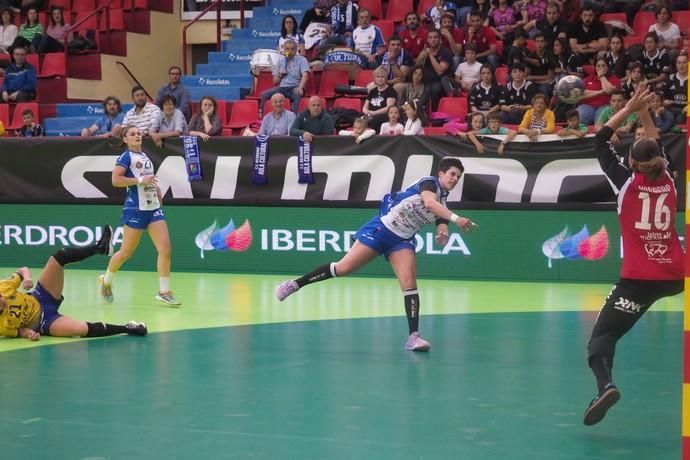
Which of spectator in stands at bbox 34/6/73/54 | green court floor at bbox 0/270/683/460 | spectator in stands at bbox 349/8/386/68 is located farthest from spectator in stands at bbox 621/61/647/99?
spectator in stands at bbox 34/6/73/54

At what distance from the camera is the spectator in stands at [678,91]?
1583 centimetres

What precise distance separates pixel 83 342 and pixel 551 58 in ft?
33.3

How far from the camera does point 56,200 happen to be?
61.0ft

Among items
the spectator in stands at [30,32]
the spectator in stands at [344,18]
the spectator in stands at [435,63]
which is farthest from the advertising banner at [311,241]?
the spectator in stands at [30,32]

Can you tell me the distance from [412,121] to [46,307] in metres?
7.84

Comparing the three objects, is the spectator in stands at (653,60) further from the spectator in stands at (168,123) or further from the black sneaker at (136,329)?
the black sneaker at (136,329)

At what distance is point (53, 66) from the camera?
2302 cm

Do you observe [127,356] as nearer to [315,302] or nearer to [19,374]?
[19,374]

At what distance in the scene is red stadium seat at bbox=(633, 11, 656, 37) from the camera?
1894 centimetres

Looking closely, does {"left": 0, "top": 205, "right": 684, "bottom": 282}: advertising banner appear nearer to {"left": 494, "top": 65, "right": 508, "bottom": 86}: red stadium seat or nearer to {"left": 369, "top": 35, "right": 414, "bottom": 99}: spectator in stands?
{"left": 369, "top": 35, "right": 414, "bottom": 99}: spectator in stands

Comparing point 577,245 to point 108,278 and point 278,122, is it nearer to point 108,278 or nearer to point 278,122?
point 278,122

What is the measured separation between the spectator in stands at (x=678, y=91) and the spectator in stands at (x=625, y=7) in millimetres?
2983

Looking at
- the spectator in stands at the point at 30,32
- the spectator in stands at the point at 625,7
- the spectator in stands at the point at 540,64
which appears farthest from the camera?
the spectator in stands at the point at 30,32

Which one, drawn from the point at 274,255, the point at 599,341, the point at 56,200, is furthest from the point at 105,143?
the point at 599,341
